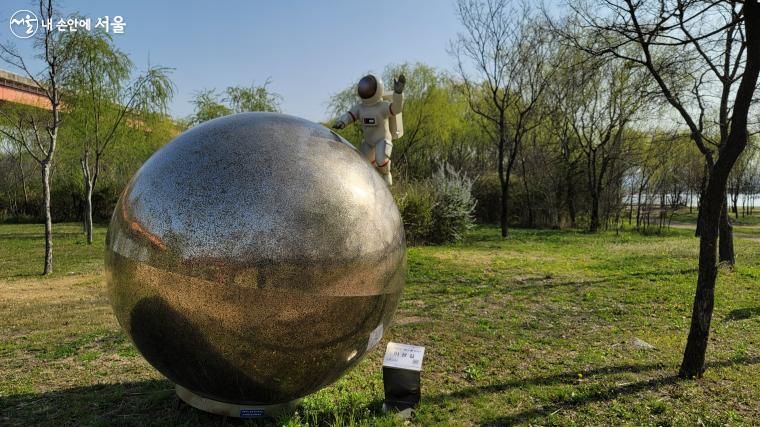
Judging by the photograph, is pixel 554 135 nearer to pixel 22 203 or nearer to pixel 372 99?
pixel 372 99

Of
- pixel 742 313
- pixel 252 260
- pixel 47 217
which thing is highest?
pixel 47 217

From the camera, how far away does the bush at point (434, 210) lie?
58.8ft

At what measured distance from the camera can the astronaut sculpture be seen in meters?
8.22

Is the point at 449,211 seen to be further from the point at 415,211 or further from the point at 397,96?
the point at 397,96

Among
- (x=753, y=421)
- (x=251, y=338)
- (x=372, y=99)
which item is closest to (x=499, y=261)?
(x=372, y=99)

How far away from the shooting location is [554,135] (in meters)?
31.1

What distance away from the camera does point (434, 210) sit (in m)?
18.9

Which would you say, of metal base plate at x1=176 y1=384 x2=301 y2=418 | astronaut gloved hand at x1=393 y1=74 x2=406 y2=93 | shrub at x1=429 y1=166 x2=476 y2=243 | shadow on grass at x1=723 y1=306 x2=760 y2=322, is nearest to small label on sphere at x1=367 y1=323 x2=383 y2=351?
metal base plate at x1=176 y1=384 x2=301 y2=418

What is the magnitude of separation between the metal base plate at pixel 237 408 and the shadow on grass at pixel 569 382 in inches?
57.4

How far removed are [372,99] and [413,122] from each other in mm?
24594

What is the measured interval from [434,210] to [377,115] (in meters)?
10.7

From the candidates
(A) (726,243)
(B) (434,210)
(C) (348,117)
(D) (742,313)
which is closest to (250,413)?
(C) (348,117)

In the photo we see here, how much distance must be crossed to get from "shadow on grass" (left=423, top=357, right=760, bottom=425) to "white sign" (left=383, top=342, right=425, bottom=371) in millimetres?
655

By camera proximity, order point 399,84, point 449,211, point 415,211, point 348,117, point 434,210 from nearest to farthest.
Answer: point 399,84
point 348,117
point 415,211
point 434,210
point 449,211
